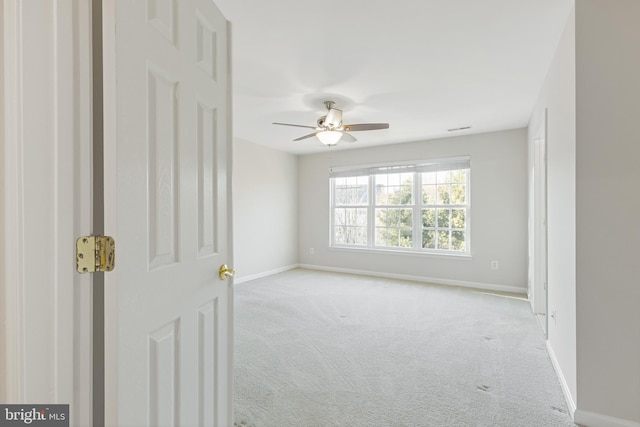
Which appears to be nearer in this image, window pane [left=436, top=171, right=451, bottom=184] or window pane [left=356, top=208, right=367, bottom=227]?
window pane [left=436, top=171, right=451, bottom=184]

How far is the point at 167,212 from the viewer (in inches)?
39.6

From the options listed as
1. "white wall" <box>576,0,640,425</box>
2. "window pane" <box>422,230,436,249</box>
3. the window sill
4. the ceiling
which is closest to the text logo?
the ceiling

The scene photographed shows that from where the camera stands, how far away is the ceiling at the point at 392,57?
1.94 metres

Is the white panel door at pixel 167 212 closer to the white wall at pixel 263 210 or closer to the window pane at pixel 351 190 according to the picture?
the white wall at pixel 263 210

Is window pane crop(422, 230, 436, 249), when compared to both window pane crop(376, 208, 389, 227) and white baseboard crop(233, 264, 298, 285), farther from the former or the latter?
white baseboard crop(233, 264, 298, 285)

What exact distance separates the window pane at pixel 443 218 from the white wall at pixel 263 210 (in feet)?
9.54

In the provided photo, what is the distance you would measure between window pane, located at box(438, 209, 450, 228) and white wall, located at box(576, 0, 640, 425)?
3.51m

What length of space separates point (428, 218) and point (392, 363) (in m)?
3.38

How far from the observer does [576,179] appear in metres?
1.81

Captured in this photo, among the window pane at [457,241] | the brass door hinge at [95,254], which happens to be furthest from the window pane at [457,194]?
the brass door hinge at [95,254]

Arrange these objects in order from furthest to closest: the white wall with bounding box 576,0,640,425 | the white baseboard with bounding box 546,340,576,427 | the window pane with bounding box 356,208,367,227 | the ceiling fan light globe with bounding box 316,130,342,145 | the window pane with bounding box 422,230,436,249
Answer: the window pane with bounding box 356,208,367,227
the window pane with bounding box 422,230,436,249
the ceiling fan light globe with bounding box 316,130,342,145
the white baseboard with bounding box 546,340,576,427
the white wall with bounding box 576,0,640,425

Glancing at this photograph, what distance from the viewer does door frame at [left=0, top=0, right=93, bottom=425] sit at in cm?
71

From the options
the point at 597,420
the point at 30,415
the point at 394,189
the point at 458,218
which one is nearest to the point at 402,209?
the point at 394,189

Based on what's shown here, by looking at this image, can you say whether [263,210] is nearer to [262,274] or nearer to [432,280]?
[262,274]
